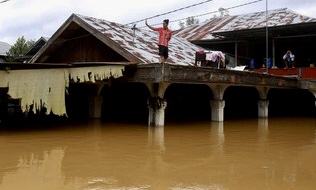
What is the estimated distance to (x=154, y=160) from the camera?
24.2 feet

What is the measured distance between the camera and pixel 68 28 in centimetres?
1574

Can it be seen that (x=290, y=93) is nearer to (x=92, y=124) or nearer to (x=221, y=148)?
(x=92, y=124)

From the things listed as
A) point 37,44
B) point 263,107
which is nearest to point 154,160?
point 263,107

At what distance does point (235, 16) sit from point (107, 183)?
25.2m

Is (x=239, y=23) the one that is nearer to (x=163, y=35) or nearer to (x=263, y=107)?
(x=263, y=107)

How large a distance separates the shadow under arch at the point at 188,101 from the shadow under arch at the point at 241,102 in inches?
55.4

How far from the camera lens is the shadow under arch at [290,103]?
22.2m

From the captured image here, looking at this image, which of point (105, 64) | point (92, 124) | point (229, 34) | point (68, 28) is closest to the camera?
point (105, 64)

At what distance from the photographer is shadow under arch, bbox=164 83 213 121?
1975 centimetres

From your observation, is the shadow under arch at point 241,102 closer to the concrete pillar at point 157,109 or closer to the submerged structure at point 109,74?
the submerged structure at point 109,74

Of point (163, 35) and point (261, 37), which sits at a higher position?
point (261, 37)

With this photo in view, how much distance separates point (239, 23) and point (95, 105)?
13.6 m

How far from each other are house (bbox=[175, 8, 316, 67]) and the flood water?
992 centimetres

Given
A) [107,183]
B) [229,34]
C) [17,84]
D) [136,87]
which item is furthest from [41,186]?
[229,34]
